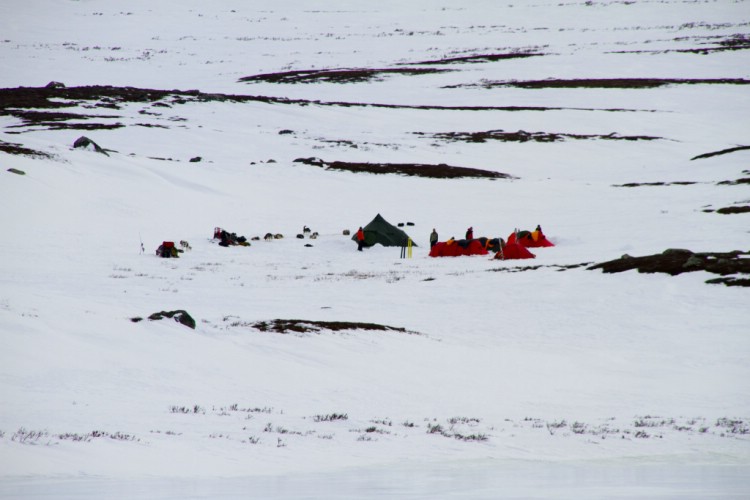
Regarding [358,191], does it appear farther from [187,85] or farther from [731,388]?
[187,85]

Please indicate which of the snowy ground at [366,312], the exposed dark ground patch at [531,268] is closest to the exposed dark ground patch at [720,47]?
the snowy ground at [366,312]

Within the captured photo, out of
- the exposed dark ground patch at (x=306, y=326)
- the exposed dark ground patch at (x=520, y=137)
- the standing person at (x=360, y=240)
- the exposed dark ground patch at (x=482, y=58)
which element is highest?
the exposed dark ground patch at (x=482, y=58)

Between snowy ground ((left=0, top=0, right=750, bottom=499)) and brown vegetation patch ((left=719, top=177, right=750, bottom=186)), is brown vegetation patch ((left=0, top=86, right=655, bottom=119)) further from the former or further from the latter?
brown vegetation patch ((left=719, top=177, right=750, bottom=186))

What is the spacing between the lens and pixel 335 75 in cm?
9069

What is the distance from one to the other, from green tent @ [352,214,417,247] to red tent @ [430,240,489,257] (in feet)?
6.25

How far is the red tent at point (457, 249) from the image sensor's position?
2947 cm

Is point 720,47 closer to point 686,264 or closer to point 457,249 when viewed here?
point 457,249

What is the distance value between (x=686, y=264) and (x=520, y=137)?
122 feet

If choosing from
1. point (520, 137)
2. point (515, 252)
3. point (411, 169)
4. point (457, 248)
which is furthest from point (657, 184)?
point (457, 248)

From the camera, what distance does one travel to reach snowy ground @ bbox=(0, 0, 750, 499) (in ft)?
26.2

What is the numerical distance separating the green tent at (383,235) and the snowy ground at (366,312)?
1.81 ft

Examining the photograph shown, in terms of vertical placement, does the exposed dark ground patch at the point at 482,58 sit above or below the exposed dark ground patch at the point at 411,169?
above

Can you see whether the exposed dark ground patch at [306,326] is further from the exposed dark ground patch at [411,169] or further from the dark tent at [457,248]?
the exposed dark ground patch at [411,169]

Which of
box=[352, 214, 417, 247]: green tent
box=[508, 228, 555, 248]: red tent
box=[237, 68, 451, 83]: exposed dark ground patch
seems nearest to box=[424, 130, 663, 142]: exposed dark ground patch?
box=[352, 214, 417, 247]: green tent
